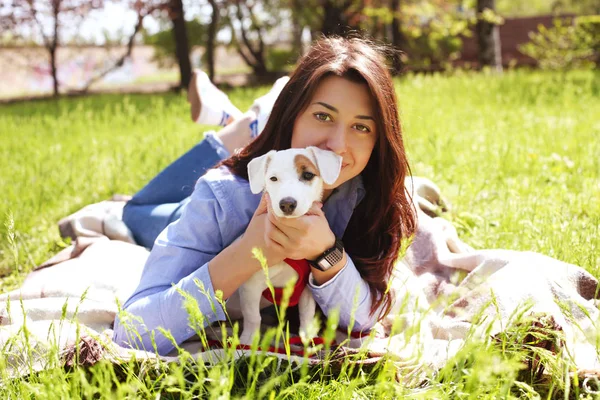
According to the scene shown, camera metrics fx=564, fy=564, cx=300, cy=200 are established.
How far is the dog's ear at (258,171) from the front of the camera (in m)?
1.91

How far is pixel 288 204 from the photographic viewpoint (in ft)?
5.79

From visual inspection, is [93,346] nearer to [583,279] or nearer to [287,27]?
Answer: [583,279]

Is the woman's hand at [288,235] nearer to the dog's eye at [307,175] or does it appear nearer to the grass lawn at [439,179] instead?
the dog's eye at [307,175]

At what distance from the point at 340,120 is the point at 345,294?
65cm

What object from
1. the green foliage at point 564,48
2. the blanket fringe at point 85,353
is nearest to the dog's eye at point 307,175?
the blanket fringe at point 85,353

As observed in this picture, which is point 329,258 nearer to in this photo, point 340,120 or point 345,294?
point 345,294

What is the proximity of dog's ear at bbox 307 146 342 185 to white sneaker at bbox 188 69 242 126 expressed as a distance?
7.37 feet

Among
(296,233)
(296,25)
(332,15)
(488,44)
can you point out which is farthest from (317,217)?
(296,25)

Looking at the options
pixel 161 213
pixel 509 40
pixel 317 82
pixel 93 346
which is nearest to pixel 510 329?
pixel 317 82

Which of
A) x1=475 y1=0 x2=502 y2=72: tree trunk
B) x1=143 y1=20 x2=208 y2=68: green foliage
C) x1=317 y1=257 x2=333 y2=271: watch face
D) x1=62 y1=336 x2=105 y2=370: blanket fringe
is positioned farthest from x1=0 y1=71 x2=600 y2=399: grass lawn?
x1=143 y1=20 x2=208 y2=68: green foliage

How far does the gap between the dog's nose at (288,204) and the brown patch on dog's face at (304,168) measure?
0.12m

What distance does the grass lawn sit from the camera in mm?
1686

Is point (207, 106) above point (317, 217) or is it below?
above

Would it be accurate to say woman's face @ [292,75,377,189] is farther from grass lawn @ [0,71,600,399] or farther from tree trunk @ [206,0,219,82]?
tree trunk @ [206,0,219,82]
